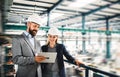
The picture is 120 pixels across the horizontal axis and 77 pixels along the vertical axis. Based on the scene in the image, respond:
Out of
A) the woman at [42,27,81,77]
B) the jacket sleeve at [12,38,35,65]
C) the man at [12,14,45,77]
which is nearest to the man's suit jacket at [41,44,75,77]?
the woman at [42,27,81,77]

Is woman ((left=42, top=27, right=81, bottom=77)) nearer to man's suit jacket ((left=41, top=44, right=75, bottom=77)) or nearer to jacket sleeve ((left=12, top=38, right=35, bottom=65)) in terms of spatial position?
man's suit jacket ((left=41, top=44, right=75, bottom=77))

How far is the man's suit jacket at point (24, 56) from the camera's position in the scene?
6.66ft

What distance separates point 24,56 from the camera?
7.07 ft

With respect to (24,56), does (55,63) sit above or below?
below

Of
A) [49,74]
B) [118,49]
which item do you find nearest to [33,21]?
[49,74]

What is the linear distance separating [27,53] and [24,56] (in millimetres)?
61

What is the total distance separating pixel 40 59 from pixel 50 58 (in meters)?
0.25

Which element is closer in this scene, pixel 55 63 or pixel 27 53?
pixel 27 53

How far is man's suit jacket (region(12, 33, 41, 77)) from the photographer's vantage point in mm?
2031

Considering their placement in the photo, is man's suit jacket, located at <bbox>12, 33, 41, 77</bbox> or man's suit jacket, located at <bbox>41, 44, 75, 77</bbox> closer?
man's suit jacket, located at <bbox>12, 33, 41, 77</bbox>

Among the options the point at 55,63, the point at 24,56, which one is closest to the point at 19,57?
the point at 24,56

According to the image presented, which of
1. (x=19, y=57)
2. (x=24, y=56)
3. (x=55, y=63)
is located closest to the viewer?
(x=19, y=57)

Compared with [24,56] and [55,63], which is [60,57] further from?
[24,56]

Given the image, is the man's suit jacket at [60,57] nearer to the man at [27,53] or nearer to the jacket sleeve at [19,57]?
the man at [27,53]
